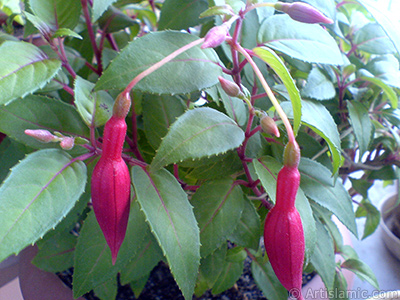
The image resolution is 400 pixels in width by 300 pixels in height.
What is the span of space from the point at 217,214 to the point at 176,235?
0.25 ft

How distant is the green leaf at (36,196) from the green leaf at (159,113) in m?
0.11

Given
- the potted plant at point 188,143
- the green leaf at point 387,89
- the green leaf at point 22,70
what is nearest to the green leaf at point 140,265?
the potted plant at point 188,143

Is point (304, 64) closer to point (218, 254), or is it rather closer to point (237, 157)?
point (237, 157)

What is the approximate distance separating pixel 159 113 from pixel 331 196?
20 centimetres

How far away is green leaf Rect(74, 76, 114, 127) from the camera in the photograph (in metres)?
0.30

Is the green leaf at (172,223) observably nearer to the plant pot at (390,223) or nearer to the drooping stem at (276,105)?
the drooping stem at (276,105)

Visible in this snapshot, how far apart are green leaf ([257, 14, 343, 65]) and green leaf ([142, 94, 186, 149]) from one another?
0.37ft

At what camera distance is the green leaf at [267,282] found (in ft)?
1.33

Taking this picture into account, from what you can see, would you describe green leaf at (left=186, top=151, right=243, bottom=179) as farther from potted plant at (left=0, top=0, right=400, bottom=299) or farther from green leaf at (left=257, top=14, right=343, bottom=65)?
green leaf at (left=257, top=14, right=343, bottom=65)

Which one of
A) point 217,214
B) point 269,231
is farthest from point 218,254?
point 269,231

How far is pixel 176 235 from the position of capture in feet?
0.84

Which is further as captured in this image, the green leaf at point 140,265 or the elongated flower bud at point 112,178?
the green leaf at point 140,265

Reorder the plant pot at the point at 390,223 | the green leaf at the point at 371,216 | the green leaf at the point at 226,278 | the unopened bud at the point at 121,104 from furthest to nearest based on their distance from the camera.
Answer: the plant pot at the point at 390,223 < the green leaf at the point at 371,216 < the green leaf at the point at 226,278 < the unopened bud at the point at 121,104

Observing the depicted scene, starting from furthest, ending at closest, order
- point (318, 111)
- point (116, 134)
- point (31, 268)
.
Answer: point (31, 268)
point (318, 111)
point (116, 134)
